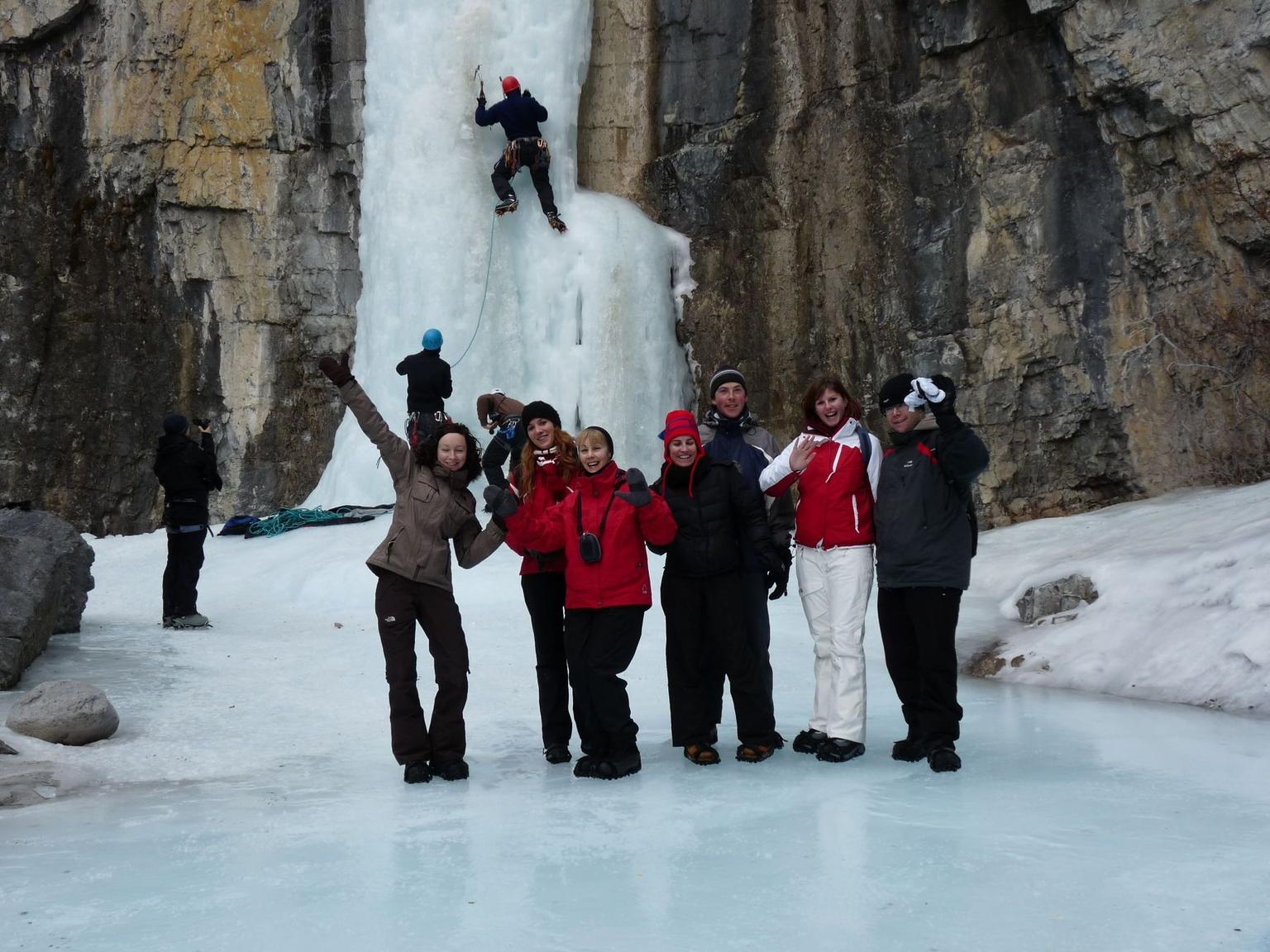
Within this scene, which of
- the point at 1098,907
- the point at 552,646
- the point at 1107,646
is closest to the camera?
the point at 1098,907

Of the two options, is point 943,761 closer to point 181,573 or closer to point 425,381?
point 181,573

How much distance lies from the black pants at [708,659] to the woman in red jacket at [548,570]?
441 mm

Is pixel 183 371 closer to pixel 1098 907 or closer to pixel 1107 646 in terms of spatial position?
pixel 1107 646

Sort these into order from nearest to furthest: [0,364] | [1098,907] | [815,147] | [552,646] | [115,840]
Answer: [1098,907]
[115,840]
[552,646]
[815,147]
[0,364]

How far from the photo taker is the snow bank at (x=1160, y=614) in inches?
232

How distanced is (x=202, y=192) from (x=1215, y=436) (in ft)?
35.8

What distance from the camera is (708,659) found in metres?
5.06

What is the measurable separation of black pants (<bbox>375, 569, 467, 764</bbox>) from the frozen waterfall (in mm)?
7903

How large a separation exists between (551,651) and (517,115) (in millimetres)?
9727

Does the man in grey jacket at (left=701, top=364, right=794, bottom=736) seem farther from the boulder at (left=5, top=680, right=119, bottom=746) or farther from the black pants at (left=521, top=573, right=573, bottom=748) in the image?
the boulder at (left=5, top=680, right=119, bottom=746)

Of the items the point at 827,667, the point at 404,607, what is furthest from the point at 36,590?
the point at 827,667

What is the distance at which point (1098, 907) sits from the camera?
3074 millimetres

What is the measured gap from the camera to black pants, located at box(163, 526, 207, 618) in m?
8.45

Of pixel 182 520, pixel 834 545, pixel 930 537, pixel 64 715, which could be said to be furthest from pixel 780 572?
pixel 182 520
